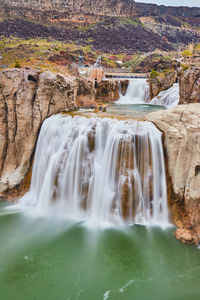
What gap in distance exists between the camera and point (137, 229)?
11148 millimetres

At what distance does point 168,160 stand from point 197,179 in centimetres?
203

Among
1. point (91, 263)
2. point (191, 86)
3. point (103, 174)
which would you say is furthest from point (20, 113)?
point (191, 86)

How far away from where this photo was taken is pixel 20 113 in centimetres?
1454

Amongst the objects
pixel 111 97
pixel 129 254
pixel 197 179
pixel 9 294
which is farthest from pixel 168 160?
pixel 111 97

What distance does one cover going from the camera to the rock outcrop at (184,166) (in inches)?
408

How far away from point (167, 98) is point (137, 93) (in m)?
5.20

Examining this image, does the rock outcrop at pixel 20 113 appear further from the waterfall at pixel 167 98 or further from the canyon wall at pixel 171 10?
the canyon wall at pixel 171 10

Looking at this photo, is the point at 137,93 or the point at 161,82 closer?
the point at 137,93

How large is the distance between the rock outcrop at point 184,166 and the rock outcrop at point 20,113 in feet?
24.1

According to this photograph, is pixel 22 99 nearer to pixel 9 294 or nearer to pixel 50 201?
pixel 50 201

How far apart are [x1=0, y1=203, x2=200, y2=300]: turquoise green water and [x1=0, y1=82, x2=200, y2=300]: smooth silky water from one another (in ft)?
0.12

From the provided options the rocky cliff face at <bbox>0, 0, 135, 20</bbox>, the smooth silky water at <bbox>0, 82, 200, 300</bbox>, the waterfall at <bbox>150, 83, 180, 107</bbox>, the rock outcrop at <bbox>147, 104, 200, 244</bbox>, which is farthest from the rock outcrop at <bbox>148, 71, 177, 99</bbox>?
the rocky cliff face at <bbox>0, 0, 135, 20</bbox>

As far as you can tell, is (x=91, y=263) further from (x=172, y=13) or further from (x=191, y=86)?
(x=172, y=13)

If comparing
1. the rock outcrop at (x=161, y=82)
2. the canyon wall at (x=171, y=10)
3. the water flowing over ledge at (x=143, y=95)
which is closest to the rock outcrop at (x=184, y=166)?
the water flowing over ledge at (x=143, y=95)
